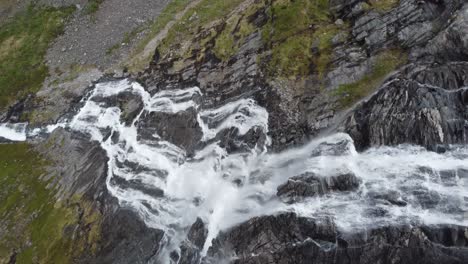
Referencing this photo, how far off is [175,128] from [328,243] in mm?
17613

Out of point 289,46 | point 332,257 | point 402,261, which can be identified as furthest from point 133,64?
point 402,261

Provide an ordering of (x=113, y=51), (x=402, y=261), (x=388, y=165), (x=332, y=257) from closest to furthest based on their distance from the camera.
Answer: (x=402, y=261) → (x=332, y=257) → (x=388, y=165) → (x=113, y=51)

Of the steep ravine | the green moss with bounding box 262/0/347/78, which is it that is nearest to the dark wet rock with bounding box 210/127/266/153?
the steep ravine

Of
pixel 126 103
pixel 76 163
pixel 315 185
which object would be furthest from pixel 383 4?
pixel 76 163

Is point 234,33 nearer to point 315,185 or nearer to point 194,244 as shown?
point 315,185

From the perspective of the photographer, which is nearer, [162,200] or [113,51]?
[162,200]

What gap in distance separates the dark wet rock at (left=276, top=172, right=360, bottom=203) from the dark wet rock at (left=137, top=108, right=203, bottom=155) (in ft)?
33.6

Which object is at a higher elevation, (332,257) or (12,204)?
(332,257)

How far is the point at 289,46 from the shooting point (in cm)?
3994

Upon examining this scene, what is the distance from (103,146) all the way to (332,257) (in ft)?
76.0

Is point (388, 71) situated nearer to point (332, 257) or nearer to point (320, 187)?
point (320, 187)

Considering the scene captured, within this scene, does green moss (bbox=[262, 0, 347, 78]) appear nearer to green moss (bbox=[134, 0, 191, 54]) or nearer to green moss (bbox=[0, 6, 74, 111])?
green moss (bbox=[134, 0, 191, 54])

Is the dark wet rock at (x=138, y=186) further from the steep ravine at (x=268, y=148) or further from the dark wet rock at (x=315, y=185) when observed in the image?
the dark wet rock at (x=315, y=185)

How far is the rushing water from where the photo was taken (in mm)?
28125
